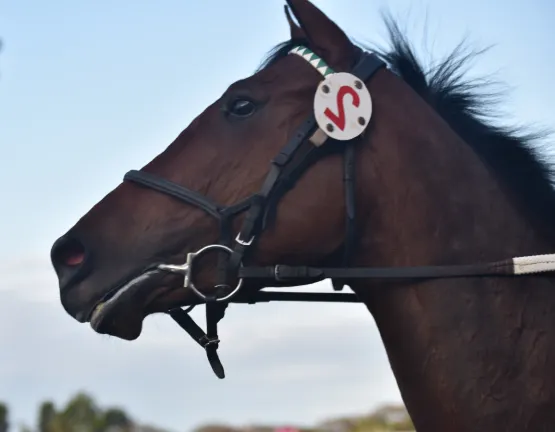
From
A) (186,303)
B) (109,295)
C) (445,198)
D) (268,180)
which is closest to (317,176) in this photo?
(268,180)

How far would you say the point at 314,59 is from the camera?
345cm

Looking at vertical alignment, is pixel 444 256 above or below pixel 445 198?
below

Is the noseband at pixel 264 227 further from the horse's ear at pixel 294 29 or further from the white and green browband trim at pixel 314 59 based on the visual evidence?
the horse's ear at pixel 294 29

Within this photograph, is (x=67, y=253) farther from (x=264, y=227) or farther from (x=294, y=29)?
(x=294, y=29)

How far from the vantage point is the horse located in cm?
302

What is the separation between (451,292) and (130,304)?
1.23m

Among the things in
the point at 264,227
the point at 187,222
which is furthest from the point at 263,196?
the point at 187,222

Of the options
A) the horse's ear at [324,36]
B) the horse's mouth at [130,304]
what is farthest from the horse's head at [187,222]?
the horse's ear at [324,36]

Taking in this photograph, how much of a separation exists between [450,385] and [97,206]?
5.07 feet

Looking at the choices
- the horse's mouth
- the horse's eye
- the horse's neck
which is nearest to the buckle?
the horse's mouth

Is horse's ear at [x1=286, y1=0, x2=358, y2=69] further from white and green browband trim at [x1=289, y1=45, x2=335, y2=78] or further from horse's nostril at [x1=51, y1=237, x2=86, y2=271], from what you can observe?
horse's nostril at [x1=51, y1=237, x2=86, y2=271]

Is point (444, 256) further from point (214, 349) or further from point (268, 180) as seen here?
point (214, 349)

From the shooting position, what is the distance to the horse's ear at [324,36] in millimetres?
3439

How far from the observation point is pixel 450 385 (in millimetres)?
2959
